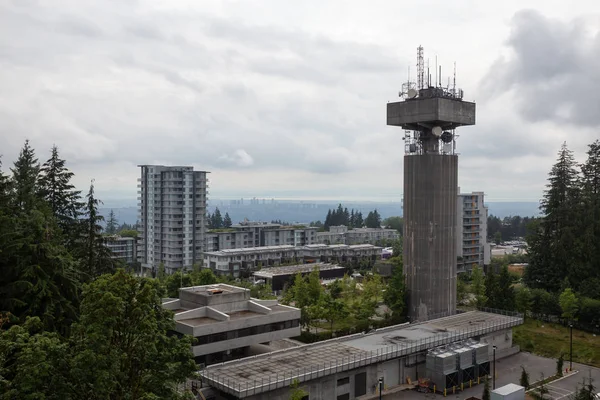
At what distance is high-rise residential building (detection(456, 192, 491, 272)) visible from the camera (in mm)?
97500

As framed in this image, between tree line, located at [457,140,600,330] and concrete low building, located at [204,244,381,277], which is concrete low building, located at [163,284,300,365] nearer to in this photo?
tree line, located at [457,140,600,330]

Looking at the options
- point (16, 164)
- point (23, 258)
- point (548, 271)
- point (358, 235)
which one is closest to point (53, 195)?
point (16, 164)

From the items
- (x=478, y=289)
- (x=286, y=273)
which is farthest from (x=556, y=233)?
(x=286, y=273)

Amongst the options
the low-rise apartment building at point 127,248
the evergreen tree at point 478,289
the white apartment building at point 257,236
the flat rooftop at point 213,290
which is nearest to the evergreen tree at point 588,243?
the evergreen tree at point 478,289

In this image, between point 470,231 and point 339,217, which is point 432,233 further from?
point 339,217

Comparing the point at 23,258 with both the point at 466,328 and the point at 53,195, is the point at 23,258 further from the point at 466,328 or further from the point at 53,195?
the point at 466,328

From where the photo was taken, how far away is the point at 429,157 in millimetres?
54906

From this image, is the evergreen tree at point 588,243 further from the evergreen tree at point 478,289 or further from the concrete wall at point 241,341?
the concrete wall at point 241,341

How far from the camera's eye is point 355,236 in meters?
151

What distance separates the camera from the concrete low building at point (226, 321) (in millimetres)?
39656

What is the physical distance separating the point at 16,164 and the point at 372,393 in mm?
37601

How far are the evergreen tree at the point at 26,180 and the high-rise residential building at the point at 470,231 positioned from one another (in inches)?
2808

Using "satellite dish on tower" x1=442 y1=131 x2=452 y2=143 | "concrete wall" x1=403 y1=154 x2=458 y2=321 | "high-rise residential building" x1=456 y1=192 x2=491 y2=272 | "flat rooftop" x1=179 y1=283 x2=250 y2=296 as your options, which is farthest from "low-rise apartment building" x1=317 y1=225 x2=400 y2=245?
"flat rooftop" x1=179 y1=283 x2=250 y2=296

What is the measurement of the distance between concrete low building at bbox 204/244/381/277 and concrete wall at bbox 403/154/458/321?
45.1 m
